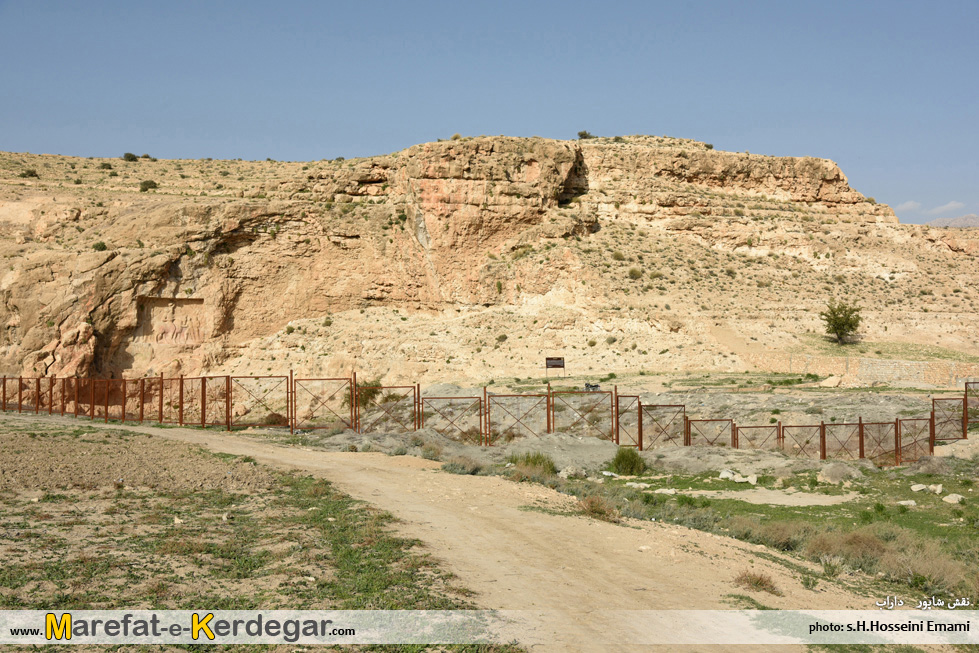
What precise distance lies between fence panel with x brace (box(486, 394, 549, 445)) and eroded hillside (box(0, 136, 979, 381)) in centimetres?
943

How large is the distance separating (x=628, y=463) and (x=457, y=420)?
810 cm

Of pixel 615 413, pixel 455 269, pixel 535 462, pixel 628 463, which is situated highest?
pixel 455 269

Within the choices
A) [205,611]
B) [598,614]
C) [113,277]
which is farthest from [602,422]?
[113,277]

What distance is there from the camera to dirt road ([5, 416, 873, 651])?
780 centimetres

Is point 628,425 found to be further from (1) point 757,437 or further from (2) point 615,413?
(1) point 757,437

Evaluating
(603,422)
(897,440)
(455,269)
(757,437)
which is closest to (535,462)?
(603,422)

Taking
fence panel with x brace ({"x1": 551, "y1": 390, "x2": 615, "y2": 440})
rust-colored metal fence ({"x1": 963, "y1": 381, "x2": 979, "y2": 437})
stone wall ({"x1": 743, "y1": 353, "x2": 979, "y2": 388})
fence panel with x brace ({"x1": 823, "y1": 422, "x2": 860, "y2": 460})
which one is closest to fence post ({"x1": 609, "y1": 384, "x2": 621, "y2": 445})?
fence panel with x brace ({"x1": 551, "y1": 390, "x2": 615, "y2": 440})

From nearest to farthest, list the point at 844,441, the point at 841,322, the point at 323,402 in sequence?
the point at 844,441 < the point at 323,402 < the point at 841,322

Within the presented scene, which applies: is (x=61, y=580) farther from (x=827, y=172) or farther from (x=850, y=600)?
(x=827, y=172)

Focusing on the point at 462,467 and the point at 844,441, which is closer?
the point at 462,467

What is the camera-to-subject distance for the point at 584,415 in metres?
25.6

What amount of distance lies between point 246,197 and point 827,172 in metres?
40.7

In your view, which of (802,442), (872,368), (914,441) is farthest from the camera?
(872,368)

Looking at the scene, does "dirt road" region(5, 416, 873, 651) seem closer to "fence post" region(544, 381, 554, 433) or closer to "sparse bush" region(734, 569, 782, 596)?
"sparse bush" region(734, 569, 782, 596)
